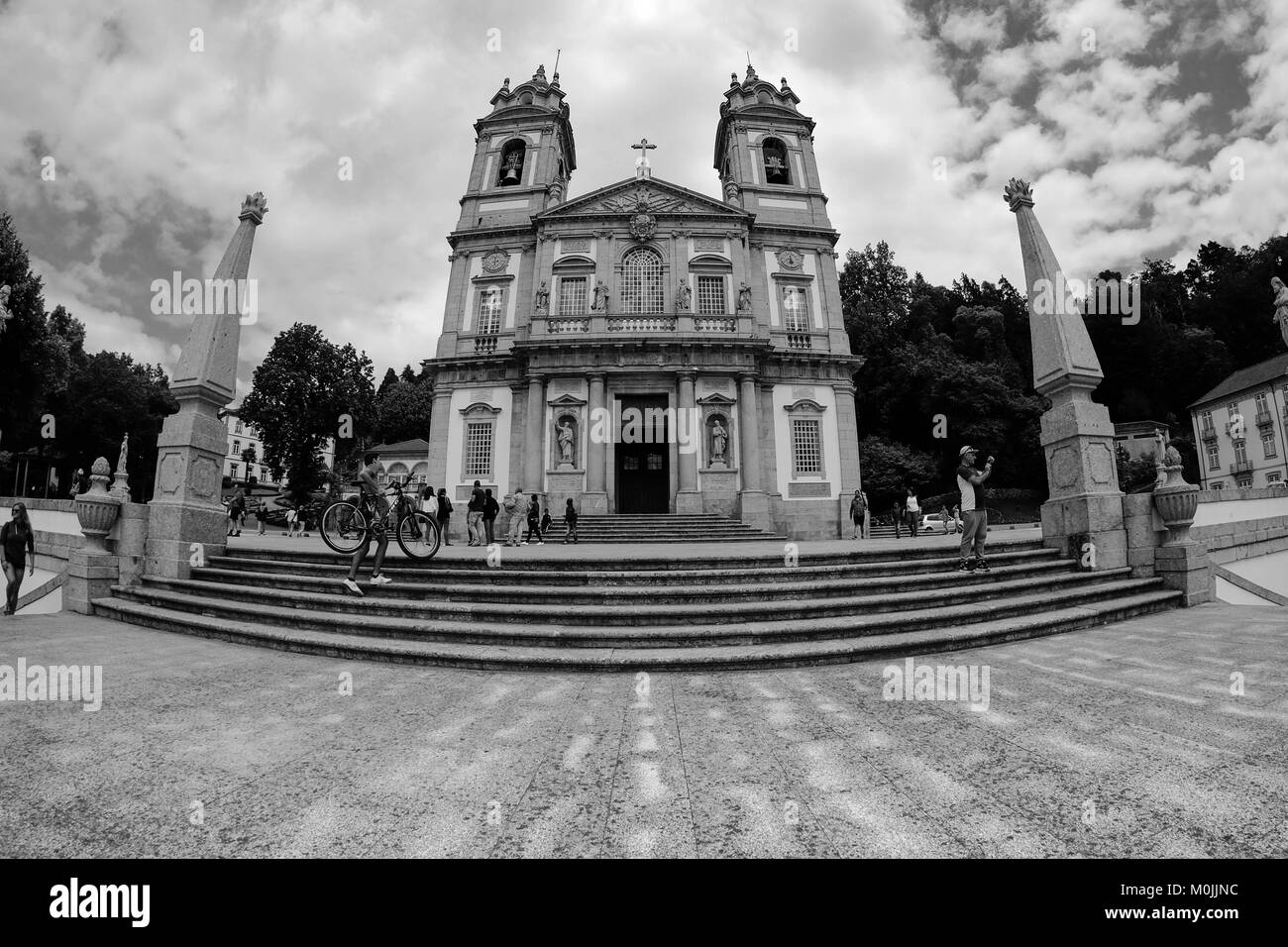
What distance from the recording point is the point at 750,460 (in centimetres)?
2106

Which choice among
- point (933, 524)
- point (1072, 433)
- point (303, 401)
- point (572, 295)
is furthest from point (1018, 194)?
point (303, 401)

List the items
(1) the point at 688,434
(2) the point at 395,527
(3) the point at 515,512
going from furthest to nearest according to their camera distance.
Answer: (1) the point at 688,434
(3) the point at 515,512
(2) the point at 395,527

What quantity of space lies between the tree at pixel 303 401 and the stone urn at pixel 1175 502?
39245 mm

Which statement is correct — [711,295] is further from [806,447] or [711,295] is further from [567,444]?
[567,444]

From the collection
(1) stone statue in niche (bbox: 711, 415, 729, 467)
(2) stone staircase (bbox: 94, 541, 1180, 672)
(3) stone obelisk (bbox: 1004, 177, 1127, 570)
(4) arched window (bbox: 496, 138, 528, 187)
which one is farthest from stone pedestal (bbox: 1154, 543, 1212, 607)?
(4) arched window (bbox: 496, 138, 528, 187)

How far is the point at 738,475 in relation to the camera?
68.8 feet

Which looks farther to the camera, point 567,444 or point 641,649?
point 567,444

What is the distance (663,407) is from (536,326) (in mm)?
6266

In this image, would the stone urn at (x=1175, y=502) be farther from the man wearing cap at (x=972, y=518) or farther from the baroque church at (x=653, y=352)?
the baroque church at (x=653, y=352)

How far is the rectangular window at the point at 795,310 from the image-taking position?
78.9 feet

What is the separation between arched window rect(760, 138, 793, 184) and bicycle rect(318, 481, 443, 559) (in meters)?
25.6

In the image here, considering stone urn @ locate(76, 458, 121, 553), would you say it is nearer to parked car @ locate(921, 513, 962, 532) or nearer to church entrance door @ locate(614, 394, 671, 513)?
church entrance door @ locate(614, 394, 671, 513)

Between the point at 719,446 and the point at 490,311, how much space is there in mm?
12394
